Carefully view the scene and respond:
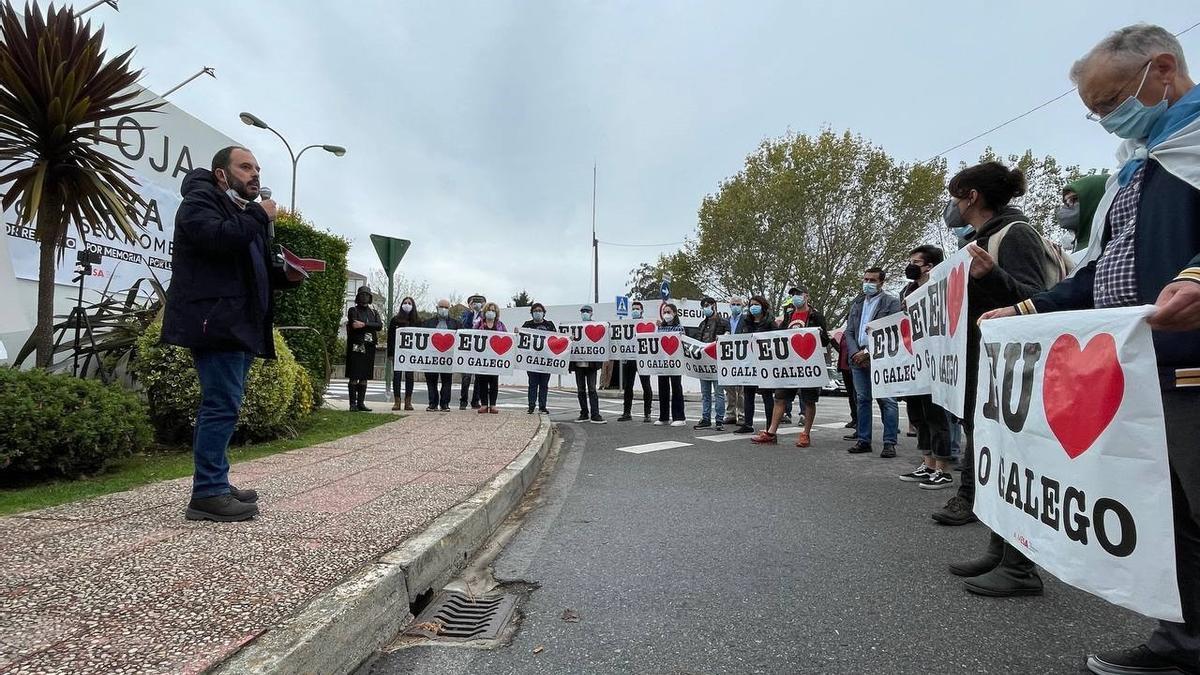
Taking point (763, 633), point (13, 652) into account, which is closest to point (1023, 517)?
point (763, 633)

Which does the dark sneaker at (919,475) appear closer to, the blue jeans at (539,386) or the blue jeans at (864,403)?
the blue jeans at (864,403)

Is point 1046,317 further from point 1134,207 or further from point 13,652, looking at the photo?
point 13,652

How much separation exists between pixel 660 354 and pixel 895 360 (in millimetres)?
5391

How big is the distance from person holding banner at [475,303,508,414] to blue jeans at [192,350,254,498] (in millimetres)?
7063

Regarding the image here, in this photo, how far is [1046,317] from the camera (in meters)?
2.11

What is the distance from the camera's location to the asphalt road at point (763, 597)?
2.18 meters

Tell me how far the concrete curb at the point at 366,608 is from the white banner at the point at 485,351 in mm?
7278

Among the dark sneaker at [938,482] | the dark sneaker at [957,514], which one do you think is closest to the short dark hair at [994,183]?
the dark sneaker at [957,514]

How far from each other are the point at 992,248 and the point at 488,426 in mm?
6285

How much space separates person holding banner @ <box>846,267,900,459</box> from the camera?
272 inches

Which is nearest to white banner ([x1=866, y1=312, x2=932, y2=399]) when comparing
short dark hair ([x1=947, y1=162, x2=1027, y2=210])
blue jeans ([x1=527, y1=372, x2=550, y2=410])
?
short dark hair ([x1=947, y1=162, x2=1027, y2=210])

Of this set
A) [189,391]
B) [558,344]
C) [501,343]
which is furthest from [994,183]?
[501,343]

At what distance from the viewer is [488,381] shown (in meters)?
10.8

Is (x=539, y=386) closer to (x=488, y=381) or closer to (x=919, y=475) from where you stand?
(x=488, y=381)
